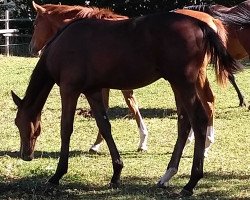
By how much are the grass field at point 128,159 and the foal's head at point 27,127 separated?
29cm

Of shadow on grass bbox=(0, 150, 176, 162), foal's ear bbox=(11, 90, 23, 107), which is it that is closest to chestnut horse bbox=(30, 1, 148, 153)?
shadow on grass bbox=(0, 150, 176, 162)

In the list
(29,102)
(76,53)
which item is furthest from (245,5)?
(29,102)

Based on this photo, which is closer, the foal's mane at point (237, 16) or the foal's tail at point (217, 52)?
the foal's tail at point (217, 52)

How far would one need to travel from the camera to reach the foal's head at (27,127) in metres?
5.64

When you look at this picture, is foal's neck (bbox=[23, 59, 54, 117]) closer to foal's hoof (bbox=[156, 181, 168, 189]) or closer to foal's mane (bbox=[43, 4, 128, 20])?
foal's hoof (bbox=[156, 181, 168, 189])

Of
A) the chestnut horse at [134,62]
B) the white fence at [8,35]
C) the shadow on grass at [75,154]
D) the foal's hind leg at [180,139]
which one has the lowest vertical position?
the white fence at [8,35]

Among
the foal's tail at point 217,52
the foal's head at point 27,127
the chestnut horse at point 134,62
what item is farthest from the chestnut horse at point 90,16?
the foal's head at point 27,127

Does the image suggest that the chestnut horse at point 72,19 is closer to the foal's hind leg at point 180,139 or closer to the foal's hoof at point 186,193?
the foal's hind leg at point 180,139

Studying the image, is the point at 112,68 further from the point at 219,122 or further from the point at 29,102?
the point at 219,122

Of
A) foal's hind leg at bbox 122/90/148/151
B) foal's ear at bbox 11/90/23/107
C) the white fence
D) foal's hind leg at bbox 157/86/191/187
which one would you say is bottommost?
the white fence

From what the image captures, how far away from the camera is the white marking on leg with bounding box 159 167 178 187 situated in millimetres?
5489

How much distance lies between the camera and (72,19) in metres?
7.05

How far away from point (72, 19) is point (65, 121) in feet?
6.97

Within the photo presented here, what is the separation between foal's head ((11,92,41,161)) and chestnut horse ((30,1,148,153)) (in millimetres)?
1504
